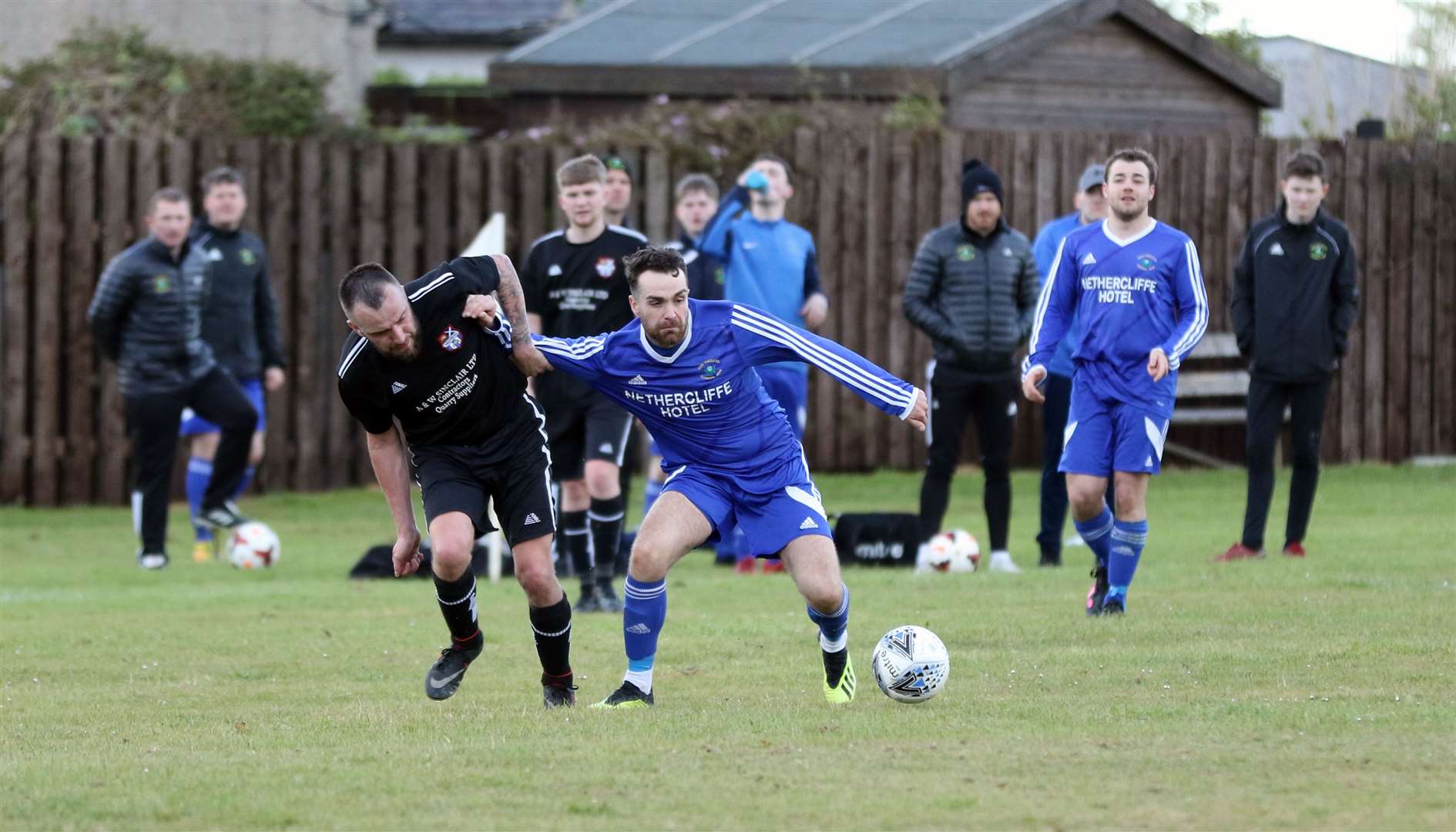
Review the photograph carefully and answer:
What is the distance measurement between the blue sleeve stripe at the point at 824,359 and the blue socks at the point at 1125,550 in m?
2.76

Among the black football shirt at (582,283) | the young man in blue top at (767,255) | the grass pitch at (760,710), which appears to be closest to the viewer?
the grass pitch at (760,710)

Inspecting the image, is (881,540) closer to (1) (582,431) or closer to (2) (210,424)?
(1) (582,431)

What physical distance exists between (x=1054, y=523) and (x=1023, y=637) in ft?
13.1

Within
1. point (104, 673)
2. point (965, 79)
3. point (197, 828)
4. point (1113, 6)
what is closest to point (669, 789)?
point (197, 828)

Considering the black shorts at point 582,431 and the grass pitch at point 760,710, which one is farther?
the black shorts at point 582,431

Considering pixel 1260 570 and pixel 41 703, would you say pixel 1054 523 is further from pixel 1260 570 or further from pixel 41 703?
pixel 41 703

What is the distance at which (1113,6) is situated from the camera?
25188 mm

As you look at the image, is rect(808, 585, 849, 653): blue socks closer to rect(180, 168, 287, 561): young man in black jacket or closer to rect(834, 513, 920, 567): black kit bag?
rect(834, 513, 920, 567): black kit bag

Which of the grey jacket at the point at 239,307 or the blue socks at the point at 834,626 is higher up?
the grey jacket at the point at 239,307

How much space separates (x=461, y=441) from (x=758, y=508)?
1.22 meters

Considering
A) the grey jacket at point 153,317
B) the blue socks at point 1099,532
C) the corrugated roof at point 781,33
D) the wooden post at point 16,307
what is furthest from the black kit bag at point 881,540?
the corrugated roof at point 781,33

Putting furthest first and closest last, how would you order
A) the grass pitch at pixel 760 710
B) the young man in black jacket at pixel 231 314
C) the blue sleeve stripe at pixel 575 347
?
the young man in black jacket at pixel 231 314
the blue sleeve stripe at pixel 575 347
the grass pitch at pixel 760 710

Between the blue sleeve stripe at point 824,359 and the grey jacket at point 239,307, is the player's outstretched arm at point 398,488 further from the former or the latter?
the grey jacket at point 239,307

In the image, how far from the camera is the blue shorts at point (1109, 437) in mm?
10297
